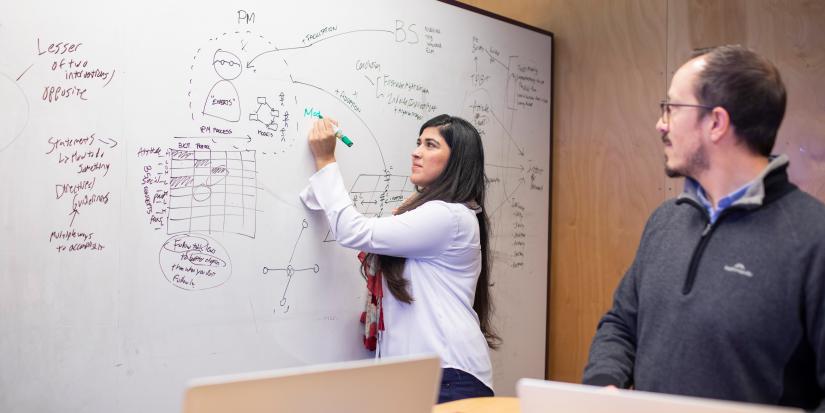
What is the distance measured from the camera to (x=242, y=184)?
235cm

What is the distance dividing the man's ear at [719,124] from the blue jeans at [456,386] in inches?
43.7

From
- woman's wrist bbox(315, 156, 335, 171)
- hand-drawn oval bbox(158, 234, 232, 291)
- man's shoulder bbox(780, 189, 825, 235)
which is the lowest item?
hand-drawn oval bbox(158, 234, 232, 291)

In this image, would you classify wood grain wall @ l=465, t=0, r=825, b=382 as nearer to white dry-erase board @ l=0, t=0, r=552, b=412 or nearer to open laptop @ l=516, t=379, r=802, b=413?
white dry-erase board @ l=0, t=0, r=552, b=412

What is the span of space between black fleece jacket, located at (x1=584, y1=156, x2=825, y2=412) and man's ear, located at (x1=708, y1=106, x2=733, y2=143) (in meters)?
0.12

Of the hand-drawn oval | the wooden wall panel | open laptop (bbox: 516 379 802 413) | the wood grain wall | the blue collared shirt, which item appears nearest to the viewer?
open laptop (bbox: 516 379 802 413)

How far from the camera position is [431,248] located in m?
2.34

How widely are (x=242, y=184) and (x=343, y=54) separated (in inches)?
26.1

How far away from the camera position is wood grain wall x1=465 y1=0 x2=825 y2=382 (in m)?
3.29

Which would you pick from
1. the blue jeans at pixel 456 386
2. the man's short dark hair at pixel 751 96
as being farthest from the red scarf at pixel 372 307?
the man's short dark hair at pixel 751 96

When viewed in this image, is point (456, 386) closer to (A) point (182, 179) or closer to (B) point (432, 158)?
(B) point (432, 158)

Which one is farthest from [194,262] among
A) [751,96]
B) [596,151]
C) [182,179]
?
[596,151]

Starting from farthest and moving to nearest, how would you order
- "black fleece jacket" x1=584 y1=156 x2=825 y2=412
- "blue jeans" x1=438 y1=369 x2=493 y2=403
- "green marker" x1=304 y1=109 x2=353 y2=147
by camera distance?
"green marker" x1=304 y1=109 x2=353 y2=147
"blue jeans" x1=438 y1=369 x2=493 y2=403
"black fleece jacket" x1=584 y1=156 x2=825 y2=412

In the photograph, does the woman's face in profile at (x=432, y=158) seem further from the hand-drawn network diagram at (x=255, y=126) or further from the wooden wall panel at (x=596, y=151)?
the wooden wall panel at (x=596, y=151)

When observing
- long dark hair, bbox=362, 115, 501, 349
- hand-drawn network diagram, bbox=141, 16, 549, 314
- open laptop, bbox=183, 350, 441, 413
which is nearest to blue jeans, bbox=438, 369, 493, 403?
long dark hair, bbox=362, 115, 501, 349
